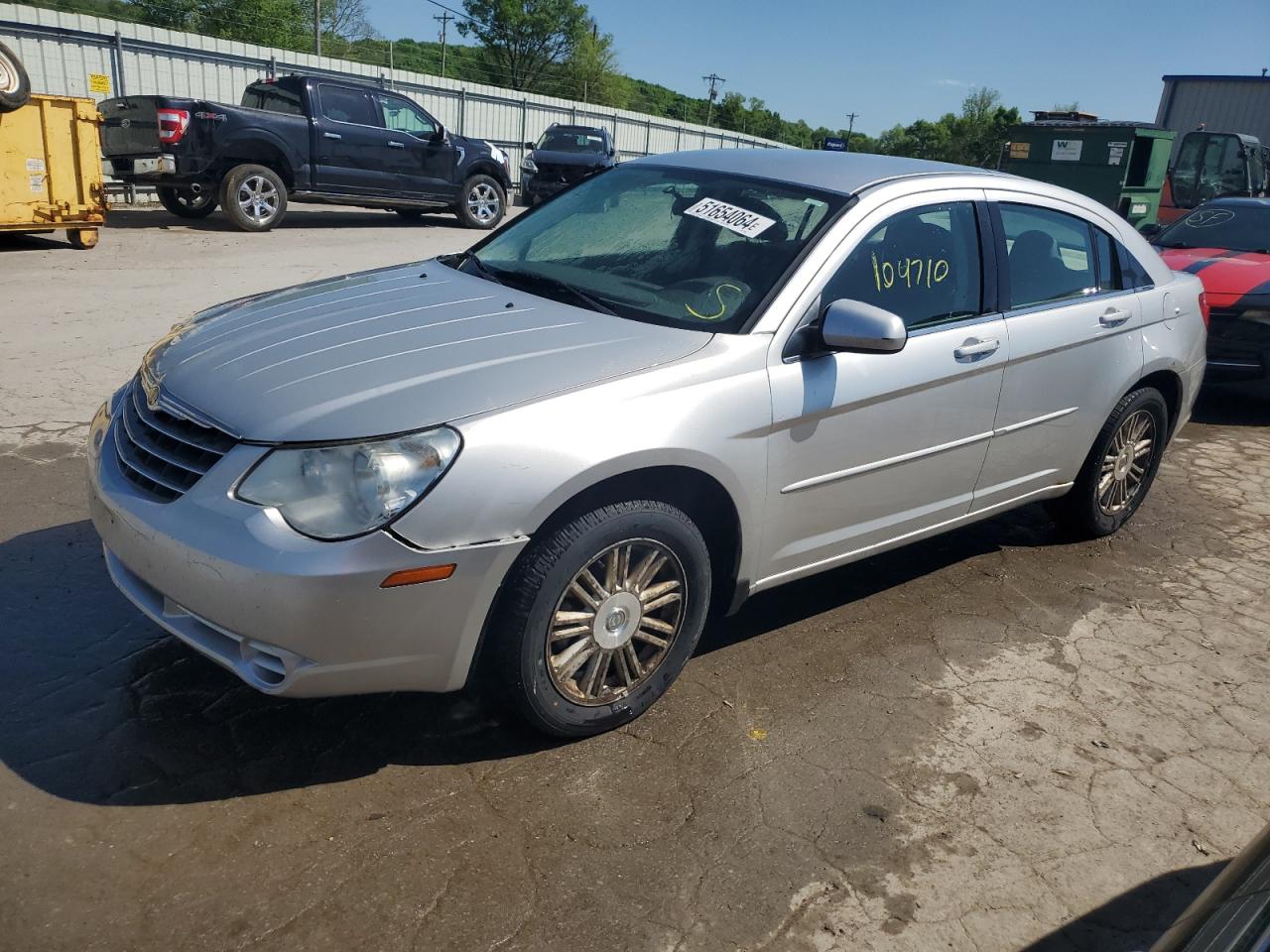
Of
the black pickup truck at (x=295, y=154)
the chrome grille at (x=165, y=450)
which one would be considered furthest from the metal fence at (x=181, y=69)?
the chrome grille at (x=165, y=450)

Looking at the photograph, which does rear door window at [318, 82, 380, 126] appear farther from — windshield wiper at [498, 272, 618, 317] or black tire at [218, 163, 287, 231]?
windshield wiper at [498, 272, 618, 317]

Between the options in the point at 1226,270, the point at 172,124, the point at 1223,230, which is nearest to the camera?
the point at 1226,270

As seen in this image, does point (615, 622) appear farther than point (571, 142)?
No

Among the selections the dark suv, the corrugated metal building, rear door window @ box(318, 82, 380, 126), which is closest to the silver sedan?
rear door window @ box(318, 82, 380, 126)

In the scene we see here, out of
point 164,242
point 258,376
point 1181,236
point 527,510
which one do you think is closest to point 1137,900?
point 527,510

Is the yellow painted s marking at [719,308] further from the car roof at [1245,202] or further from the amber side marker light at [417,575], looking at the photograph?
the car roof at [1245,202]

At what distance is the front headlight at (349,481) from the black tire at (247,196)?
11934mm

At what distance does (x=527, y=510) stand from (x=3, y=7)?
663 inches

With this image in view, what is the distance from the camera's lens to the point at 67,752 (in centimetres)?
286

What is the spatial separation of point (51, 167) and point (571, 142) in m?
11.0

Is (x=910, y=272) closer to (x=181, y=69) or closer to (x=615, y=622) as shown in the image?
(x=615, y=622)

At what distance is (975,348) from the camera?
385 centimetres

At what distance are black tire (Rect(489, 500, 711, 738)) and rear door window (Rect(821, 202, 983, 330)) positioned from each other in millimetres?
989

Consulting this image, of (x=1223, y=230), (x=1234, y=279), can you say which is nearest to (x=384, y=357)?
(x=1234, y=279)
